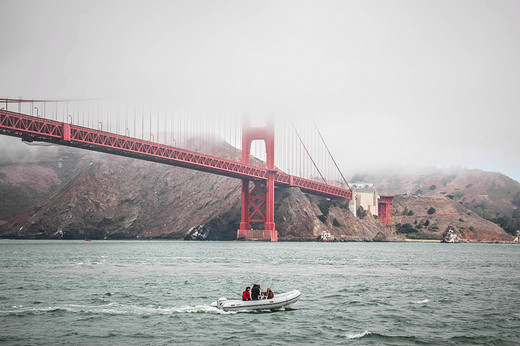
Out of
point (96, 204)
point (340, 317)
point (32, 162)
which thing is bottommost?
point (340, 317)

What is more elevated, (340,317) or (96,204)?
(96,204)

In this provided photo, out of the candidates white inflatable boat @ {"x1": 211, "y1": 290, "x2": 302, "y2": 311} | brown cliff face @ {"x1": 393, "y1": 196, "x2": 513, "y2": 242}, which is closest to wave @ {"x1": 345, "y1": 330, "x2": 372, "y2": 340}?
white inflatable boat @ {"x1": 211, "y1": 290, "x2": 302, "y2": 311}

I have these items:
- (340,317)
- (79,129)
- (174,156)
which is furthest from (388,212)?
(340,317)

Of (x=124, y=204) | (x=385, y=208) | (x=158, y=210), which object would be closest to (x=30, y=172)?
(x=124, y=204)

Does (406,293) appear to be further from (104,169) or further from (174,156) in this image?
(104,169)

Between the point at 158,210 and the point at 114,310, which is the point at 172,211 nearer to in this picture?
the point at 158,210

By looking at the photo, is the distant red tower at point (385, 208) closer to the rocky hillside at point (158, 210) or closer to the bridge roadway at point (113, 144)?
the rocky hillside at point (158, 210)
